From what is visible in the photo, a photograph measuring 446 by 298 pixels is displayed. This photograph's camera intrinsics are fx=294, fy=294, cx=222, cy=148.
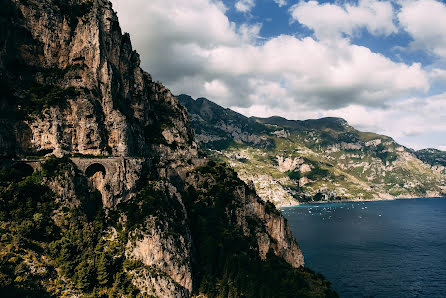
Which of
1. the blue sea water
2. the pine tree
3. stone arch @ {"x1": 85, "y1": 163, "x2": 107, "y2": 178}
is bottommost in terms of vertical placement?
the blue sea water

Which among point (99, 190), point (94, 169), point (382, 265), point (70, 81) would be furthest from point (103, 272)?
point (382, 265)

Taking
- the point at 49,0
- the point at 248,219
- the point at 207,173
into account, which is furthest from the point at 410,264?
the point at 49,0

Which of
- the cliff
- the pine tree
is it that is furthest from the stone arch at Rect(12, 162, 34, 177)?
the pine tree

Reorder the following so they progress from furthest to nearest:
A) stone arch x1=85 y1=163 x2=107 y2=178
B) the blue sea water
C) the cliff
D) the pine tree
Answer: the blue sea water
stone arch x1=85 y1=163 x2=107 y2=178
the cliff
the pine tree

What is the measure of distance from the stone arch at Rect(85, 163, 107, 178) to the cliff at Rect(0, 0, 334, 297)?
0.98 ft

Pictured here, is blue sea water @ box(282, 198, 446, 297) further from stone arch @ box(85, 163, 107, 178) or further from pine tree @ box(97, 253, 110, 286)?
stone arch @ box(85, 163, 107, 178)

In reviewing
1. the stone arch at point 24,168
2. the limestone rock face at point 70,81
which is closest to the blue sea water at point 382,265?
the limestone rock face at point 70,81

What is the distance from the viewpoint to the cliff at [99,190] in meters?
69.9

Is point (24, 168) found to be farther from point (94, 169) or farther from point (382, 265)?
point (382, 265)

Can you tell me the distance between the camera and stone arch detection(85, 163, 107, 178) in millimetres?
86500

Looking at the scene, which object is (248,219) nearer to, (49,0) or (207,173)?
(207,173)

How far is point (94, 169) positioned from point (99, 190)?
6853 millimetres

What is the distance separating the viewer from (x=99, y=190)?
3356 inches

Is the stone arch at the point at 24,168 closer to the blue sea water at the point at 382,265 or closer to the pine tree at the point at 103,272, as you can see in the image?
the pine tree at the point at 103,272
